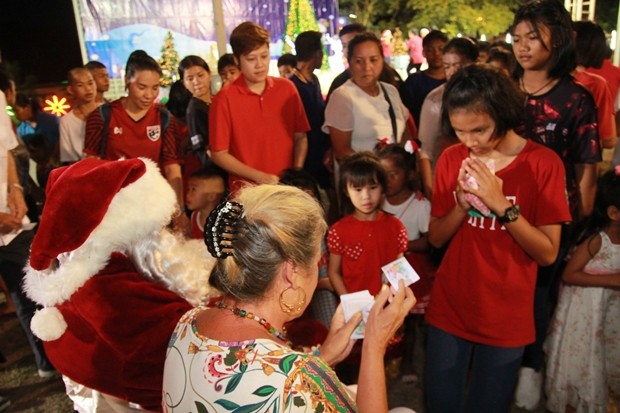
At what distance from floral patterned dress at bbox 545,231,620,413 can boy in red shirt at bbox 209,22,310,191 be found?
193 cm

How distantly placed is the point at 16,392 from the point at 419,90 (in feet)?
13.8

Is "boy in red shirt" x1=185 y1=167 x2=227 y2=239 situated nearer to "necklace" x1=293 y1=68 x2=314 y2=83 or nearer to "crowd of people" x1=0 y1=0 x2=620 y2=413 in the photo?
"crowd of people" x1=0 y1=0 x2=620 y2=413

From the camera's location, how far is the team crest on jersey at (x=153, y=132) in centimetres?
391

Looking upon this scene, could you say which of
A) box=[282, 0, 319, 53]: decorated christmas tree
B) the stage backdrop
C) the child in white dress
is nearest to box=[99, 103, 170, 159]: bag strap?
the child in white dress

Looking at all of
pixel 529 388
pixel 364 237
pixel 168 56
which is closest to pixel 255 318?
pixel 364 237

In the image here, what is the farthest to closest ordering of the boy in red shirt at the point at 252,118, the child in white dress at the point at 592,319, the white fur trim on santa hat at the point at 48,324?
the boy in red shirt at the point at 252,118, the child in white dress at the point at 592,319, the white fur trim on santa hat at the point at 48,324

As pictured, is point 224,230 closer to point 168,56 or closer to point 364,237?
point 364,237

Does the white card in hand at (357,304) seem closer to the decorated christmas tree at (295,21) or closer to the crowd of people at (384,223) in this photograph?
the crowd of people at (384,223)

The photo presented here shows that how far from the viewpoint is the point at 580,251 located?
9.05 feet

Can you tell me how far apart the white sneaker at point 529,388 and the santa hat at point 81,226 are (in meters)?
2.26

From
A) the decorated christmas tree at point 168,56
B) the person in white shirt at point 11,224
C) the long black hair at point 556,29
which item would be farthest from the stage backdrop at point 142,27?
the long black hair at point 556,29

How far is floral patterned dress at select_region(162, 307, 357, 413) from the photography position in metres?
1.26

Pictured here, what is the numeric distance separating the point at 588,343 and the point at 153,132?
3.14 metres

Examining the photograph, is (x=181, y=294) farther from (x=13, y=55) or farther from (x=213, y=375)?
(x=13, y=55)
